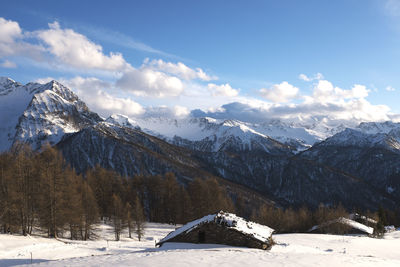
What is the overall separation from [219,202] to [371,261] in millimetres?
54381

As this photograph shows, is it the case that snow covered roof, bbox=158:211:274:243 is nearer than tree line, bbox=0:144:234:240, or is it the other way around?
snow covered roof, bbox=158:211:274:243

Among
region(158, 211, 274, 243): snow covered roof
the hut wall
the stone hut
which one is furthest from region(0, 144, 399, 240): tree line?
the hut wall

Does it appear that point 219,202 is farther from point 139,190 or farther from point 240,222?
point 240,222

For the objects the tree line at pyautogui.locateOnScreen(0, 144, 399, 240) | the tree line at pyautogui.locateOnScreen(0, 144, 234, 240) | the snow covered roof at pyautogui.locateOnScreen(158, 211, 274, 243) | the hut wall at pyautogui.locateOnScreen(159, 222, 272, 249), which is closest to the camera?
the hut wall at pyautogui.locateOnScreen(159, 222, 272, 249)

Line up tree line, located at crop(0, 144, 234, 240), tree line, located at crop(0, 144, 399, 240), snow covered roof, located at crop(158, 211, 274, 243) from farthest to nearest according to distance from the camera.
→ tree line, located at crop(0, 144, 399, 240), tree line, located at crop(0, 144, 234, 240), snow covered roof, located at crop(158, 211, 274, 243)

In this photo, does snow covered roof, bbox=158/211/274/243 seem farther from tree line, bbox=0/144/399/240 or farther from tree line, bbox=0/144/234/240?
tree line, bbox=0/144/399/240

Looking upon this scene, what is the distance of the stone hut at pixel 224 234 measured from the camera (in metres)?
31.0

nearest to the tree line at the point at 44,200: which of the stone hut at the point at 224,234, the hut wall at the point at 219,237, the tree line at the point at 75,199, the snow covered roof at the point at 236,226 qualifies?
the tree line at the point at 75,199

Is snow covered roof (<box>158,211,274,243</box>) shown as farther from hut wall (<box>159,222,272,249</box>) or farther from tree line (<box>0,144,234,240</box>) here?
tree line (<box>0,144,234,240</box>)

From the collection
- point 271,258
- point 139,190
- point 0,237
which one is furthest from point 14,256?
point 139,190

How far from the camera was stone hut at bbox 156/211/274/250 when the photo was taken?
31.0 m

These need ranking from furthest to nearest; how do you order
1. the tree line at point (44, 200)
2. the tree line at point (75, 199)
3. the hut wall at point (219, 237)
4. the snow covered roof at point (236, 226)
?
the tree line at point (75, 199) → the tree line at point (44, 200) → the snow covered roof at point (236, 226) → the hut wall at point (219, 237)

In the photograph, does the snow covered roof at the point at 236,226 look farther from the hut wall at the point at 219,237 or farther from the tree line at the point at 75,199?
the tree line at the point at 75,199

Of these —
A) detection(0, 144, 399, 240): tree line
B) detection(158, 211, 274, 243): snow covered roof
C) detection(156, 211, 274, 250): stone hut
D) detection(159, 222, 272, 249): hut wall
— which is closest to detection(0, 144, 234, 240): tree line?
detection(0, 144, 399, 240): tree line
